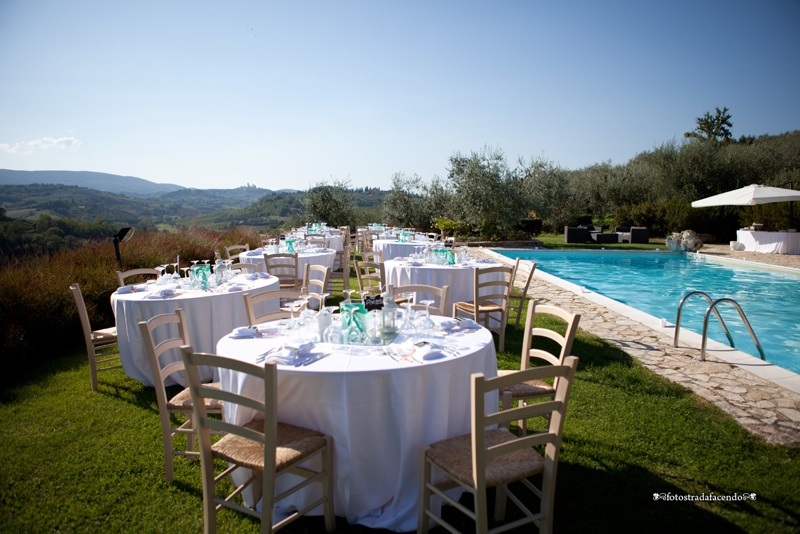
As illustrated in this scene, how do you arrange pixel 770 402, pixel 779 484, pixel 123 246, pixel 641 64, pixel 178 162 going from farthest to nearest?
pixel 178 162 → pixel 641 64 → pixel 123 246 → pixel 770 402 → pixel 779 484

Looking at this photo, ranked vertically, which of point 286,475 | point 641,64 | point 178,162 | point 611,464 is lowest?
point 611,464

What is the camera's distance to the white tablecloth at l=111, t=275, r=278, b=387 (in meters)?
4.82

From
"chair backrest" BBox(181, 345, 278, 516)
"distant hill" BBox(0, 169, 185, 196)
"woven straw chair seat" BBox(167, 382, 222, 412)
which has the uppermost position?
"distant hill" BBox(0, 169, 185, 196)

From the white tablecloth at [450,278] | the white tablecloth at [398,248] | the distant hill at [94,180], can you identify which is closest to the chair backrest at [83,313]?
the white tablecloth at [450,278]

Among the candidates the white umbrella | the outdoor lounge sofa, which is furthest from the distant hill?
the white umbrella

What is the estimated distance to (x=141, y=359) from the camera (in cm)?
495

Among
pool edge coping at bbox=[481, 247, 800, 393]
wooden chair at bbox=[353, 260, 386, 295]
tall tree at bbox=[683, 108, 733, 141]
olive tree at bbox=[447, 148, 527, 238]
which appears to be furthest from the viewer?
tall tree at bbox=[683, 108, 733, 141]

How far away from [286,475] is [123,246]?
26.9 ft

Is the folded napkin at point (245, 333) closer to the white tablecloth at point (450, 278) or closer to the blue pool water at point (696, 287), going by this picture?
the white tablecloth at point (450, 278)

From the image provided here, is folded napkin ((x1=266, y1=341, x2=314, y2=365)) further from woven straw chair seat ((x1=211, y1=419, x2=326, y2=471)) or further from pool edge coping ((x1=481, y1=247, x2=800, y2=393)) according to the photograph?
pool edge coping ((x1=481, y1=247, x2=800, y2=393))

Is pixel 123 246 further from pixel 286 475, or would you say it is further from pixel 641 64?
pixel 641 64

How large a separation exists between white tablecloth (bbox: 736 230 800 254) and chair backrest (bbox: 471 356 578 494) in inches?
823

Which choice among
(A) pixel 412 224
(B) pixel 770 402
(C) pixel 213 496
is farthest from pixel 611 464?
(A) pixel 412 224

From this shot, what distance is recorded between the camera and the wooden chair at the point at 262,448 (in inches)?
85.2
